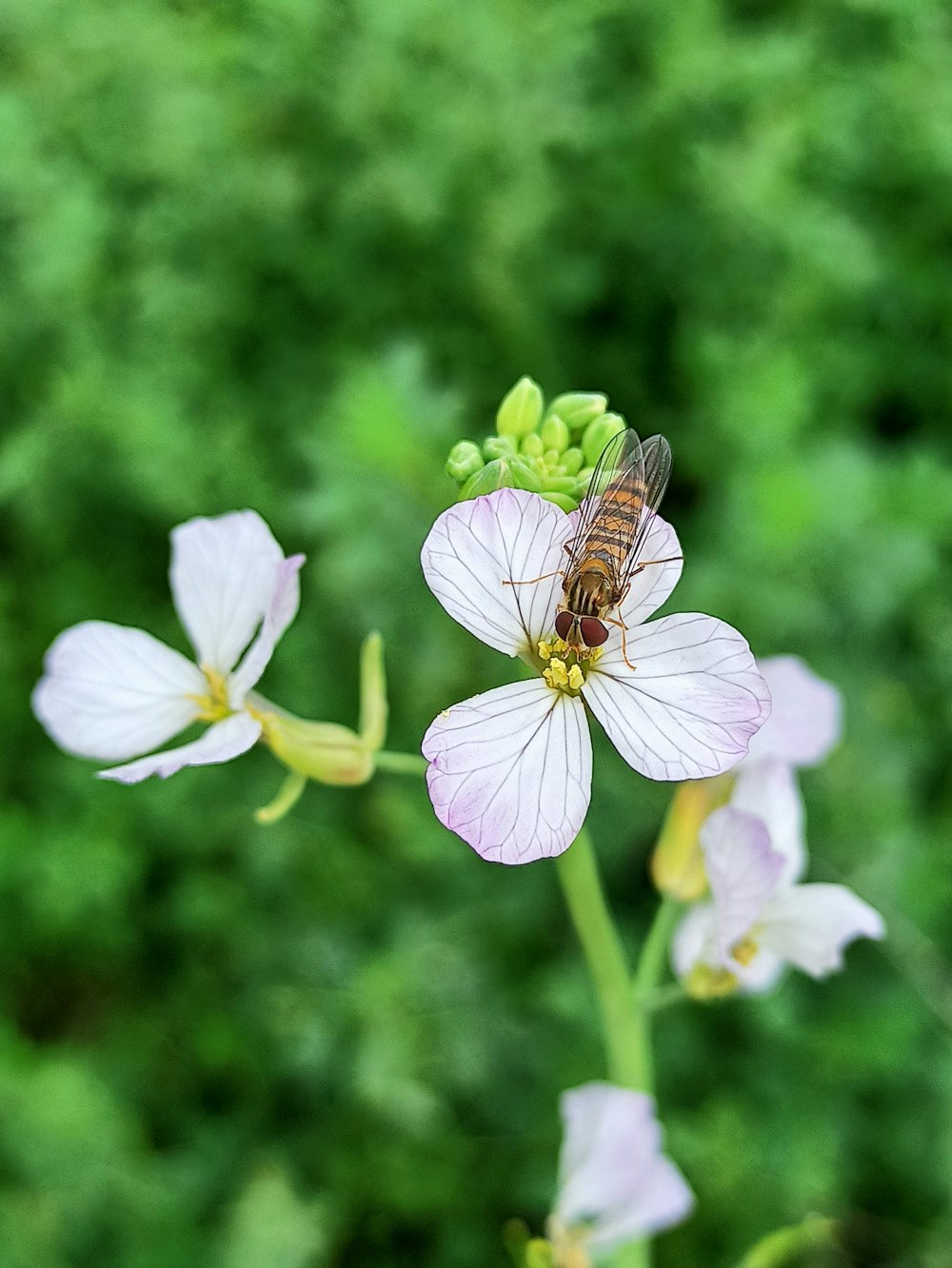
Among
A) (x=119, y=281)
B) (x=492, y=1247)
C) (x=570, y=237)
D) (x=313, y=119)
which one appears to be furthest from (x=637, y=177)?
(x=492, y=1247)

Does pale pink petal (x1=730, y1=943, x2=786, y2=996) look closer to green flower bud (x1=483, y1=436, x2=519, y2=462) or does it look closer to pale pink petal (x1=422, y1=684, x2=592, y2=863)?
pale pink petal (x1=422, y1=684, x2=592, y2=863)

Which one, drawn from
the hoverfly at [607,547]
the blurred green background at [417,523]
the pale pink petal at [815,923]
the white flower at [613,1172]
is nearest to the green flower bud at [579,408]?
the hoverfly at [607,547]

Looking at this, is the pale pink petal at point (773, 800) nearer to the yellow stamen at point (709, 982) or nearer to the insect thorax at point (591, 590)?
the yellow stamen at point (709, 982)

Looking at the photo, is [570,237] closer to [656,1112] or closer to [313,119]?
[313,119]

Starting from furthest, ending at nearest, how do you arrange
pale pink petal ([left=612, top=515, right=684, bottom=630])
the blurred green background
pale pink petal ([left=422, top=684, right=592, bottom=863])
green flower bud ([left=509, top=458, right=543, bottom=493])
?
1. the blurred green background
2. green flower bud ([left=509, top=458, right=543, bottom=493])
3. pale pink petal ([left=612, top=515, right=684, bottom=630])
4. pale pink petal ([left=422, top=684, right=592, bottom=863])

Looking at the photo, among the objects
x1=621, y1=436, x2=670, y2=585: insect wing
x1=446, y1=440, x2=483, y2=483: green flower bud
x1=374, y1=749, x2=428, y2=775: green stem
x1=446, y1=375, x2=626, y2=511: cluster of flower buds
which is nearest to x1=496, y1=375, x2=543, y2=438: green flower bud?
x1=446, y1=375, x2=626, y2=511: cluster of flower buds

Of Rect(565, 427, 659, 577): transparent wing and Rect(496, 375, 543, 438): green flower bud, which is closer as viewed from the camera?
Rect(565, 427, 659, 577): transparent wing
